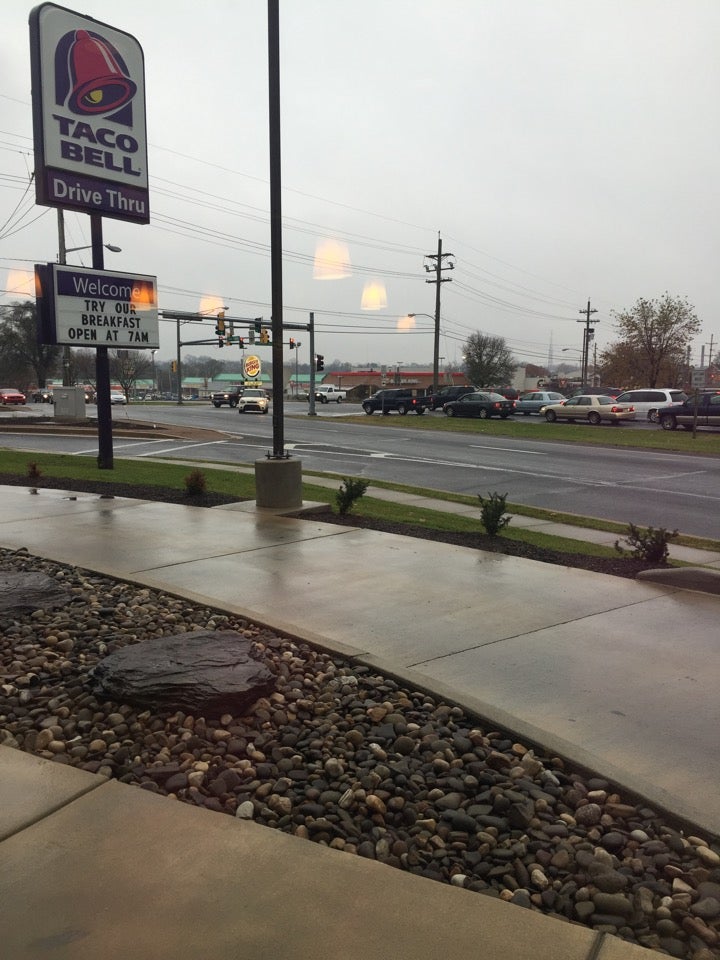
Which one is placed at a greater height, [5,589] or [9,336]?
[9,336]

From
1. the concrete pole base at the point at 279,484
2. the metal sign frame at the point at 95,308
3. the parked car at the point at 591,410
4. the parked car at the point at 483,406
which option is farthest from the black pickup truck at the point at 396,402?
the concrete pole base at the point at 279,484

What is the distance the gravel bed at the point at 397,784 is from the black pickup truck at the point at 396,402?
4017 centimetres

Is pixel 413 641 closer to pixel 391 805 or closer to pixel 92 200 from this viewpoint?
pixel 391 805

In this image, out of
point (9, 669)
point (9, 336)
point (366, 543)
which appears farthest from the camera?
point (9, 336)

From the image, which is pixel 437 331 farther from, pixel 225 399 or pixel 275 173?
pixel 275 173

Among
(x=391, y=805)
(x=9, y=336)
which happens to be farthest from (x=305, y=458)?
(x=9, y=336)

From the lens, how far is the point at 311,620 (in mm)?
5488

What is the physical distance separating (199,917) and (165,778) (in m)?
1.00

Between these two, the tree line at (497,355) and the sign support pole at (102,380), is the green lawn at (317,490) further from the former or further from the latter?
the tree line at (497,355)

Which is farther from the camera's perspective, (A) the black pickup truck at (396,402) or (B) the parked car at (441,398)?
(B) the parked car at (441,398)

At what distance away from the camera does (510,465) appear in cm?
1927

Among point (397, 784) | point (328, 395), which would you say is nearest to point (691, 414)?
point (397, 784)

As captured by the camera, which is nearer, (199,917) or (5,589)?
(199,917)

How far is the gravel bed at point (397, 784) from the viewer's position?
2.65 metres
